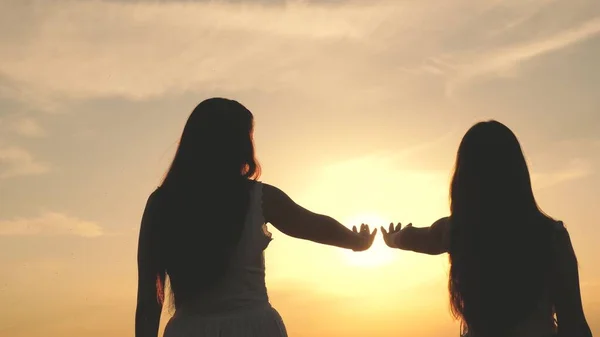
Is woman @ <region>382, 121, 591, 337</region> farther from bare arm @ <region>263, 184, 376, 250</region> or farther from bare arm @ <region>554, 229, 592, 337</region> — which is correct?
bare arm @ <region>263, 184, 376, 250</region>

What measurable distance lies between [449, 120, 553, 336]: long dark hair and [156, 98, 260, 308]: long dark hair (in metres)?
1.75

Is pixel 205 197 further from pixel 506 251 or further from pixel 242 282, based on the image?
pixel 506 251

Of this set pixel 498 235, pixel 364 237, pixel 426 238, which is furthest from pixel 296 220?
pixel 498 235

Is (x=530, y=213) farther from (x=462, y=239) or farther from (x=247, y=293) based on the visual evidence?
(x=247, y=293)

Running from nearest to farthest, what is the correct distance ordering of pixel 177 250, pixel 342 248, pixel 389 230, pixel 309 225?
pixel 177 250
pixel 309 225
pixel 342 248
pixel 389 230

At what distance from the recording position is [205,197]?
4.57 m

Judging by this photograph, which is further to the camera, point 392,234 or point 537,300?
point 392,234

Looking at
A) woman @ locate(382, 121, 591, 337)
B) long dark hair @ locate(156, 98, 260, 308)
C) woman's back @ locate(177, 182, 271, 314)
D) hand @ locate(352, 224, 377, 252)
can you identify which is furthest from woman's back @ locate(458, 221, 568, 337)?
long dark hair @ locate(156, 98, 260, 308)

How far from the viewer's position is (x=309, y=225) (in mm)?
4926

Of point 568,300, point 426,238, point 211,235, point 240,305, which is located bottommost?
point 240,305

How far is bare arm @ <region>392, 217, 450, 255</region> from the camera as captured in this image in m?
5.44

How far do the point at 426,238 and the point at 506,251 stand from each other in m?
0.80

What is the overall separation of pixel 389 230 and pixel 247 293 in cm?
218

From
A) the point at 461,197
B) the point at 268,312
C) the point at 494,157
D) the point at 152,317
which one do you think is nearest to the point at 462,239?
the point at 461,197
